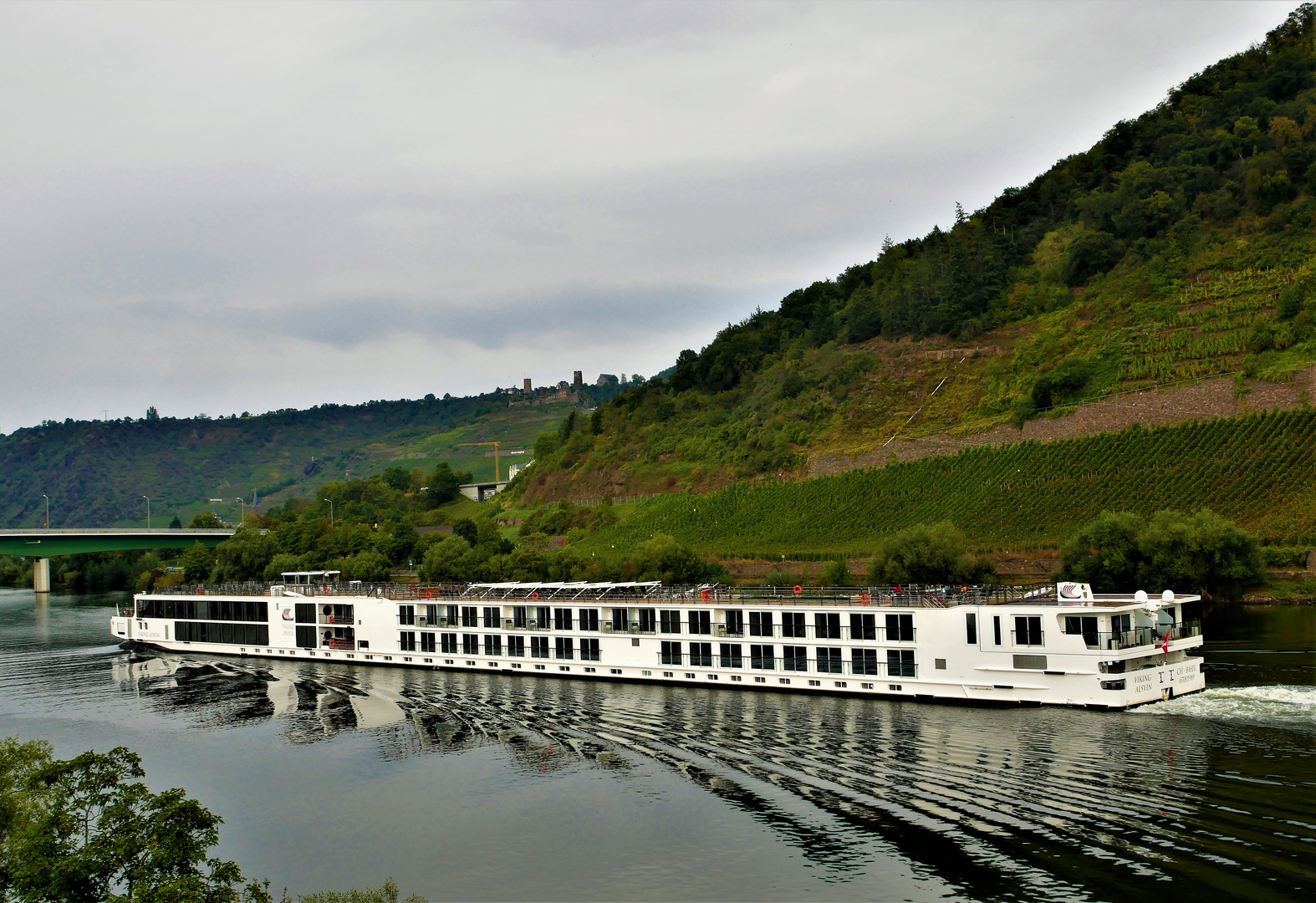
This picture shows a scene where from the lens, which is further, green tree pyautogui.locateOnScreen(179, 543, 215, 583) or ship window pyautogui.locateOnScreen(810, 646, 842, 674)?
green tree pyautogui.locateOnScreen(179, 543, 215, 583)

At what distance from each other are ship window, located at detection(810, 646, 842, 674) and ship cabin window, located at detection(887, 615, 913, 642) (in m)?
2.45

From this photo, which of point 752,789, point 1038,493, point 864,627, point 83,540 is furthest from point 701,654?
point 83,540

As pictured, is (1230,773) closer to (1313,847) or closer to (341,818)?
(1313,847)

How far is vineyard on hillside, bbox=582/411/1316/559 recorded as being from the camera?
234 feet

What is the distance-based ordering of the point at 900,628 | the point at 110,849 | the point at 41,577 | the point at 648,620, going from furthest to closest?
the point at 41,577 < the point at 648,620 < the point at 900,628 < the point at 110,849

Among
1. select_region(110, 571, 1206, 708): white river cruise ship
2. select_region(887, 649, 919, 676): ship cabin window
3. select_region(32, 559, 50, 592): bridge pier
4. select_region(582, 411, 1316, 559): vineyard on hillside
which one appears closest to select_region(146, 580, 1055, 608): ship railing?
select_region(110, 571, 1206, 708): white river cruise ship

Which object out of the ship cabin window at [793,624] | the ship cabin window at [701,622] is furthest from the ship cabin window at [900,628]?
the ship cabin window at [701,622]

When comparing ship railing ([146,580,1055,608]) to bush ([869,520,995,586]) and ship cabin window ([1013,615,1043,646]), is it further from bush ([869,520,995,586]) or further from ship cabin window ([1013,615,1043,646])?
bush ([869,520,995,586])

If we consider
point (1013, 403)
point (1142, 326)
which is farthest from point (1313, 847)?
point (1142, 326)

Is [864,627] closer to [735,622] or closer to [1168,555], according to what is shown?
[735,622]

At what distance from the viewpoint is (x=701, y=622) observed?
153 ft

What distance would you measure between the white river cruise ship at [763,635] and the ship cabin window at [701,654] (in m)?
0.06

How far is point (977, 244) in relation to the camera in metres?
136

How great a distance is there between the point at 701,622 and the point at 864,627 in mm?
7840
